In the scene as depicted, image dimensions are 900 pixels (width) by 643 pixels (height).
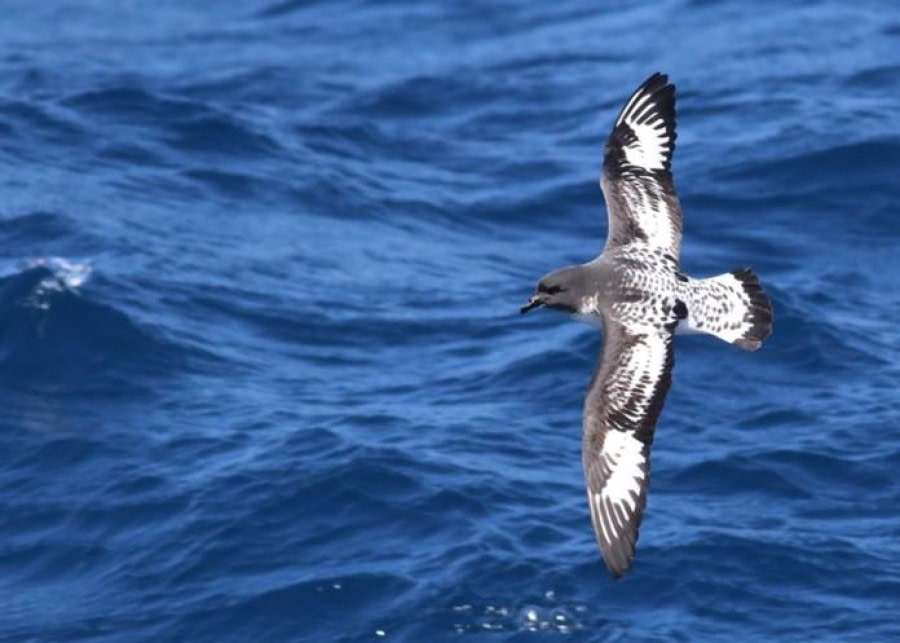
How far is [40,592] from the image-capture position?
13.3 m

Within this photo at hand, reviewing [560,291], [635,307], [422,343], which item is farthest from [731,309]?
[422,343]

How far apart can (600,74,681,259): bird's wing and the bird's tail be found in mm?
575

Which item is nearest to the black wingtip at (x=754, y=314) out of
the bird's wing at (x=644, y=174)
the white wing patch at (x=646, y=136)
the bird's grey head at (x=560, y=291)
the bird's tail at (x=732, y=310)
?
the bird's tail at (x=732, y=310)

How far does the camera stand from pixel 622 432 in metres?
11.1

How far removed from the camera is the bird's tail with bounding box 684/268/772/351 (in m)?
11.9

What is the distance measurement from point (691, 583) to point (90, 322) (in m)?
5.97

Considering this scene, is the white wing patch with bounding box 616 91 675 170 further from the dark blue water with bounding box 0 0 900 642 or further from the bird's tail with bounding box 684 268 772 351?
the dark blue water with bounding box 0 0 900 642

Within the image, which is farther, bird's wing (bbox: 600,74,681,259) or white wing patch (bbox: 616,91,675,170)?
white wing patch (bbox: 616,91,675,170)

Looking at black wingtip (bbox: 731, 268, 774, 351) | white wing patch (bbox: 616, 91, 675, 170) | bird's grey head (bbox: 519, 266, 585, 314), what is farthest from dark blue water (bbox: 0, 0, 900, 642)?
white wing patch (bbox: 616, 91, 675, 170)

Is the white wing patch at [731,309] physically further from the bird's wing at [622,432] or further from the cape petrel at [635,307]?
the bird's wing at [622,432]

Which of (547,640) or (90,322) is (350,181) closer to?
(90,322)

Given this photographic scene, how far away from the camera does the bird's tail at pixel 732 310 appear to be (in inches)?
469

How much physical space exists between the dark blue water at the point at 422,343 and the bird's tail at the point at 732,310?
6.24 feet

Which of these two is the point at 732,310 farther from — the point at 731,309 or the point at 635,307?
the point at 635,307
